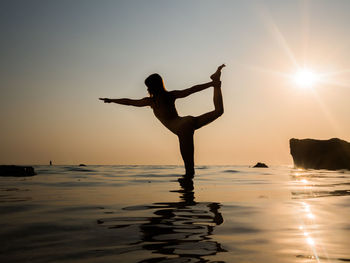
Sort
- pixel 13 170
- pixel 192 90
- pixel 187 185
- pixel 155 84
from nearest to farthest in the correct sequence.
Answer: pixel 187 185 < pixel 192 90 < pixel 155 84 < pixel 13 170

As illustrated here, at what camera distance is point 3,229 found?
9.06 feet

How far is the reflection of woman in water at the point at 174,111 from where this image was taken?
25.3 feet

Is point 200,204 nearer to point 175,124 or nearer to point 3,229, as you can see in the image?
point 3,229

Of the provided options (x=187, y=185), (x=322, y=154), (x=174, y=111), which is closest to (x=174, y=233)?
(x=187, y=185)

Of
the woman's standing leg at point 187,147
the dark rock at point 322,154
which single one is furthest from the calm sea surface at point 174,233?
the dark rock at point 322,154

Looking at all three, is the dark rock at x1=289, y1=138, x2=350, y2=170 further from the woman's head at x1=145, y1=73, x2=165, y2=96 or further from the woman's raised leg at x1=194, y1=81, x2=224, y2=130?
the woman's head at x1=145, y1=73, x2=165, y2=96

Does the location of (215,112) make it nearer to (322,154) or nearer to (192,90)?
(192,90)

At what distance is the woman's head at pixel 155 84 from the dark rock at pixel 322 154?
88065 mm

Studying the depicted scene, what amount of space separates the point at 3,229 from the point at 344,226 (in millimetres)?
3361

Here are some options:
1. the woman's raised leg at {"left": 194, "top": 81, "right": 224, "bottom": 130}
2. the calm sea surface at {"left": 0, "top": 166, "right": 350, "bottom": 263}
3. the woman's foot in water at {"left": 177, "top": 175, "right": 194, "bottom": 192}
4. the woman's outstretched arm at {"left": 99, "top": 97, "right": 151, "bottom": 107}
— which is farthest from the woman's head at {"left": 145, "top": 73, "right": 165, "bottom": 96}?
the calm sea surface at {"left": 0, "top": 166, "right": 350, "bottom": 263}

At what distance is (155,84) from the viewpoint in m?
7.88

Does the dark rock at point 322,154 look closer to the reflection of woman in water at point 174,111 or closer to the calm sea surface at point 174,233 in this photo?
the reflection of woman in water at point 174,111

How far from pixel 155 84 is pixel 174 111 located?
0.88 meters

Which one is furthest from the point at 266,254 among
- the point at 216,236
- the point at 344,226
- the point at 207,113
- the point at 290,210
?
the point at 207,113
